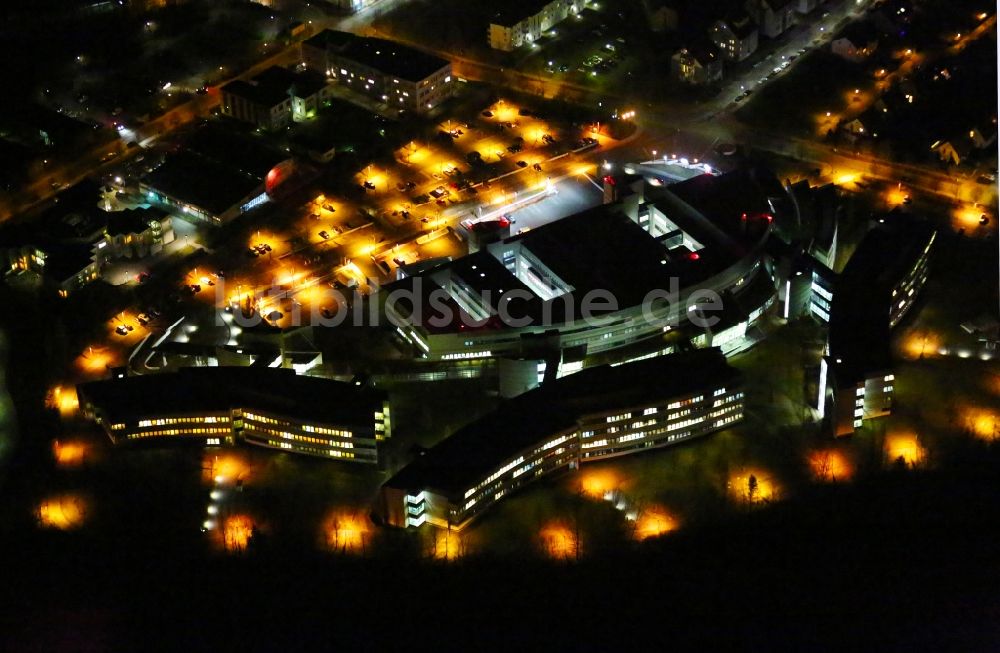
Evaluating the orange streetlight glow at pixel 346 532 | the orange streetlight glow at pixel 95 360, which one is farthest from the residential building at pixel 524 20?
the orange streetlight glow at pixel 346 532

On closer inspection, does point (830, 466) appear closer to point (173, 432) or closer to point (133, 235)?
point (173, 432)

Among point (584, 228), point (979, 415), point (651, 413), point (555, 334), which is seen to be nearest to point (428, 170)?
point (584, 228)

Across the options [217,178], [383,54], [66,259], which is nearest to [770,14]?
[383,54]

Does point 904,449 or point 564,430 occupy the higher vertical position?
point 564,430

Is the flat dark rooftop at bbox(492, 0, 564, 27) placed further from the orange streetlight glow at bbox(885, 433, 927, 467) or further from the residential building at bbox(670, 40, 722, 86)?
the orange streetlight glow at bbox(885, 433, 927, 467)

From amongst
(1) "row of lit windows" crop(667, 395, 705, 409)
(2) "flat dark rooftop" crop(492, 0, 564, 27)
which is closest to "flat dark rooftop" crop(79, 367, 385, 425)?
(1) "row of lit windows" crop(667, 395, 705, 409)

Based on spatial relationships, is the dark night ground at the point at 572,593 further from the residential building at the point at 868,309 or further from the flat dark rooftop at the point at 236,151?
the flat dark rooftop at the point at 236,151
